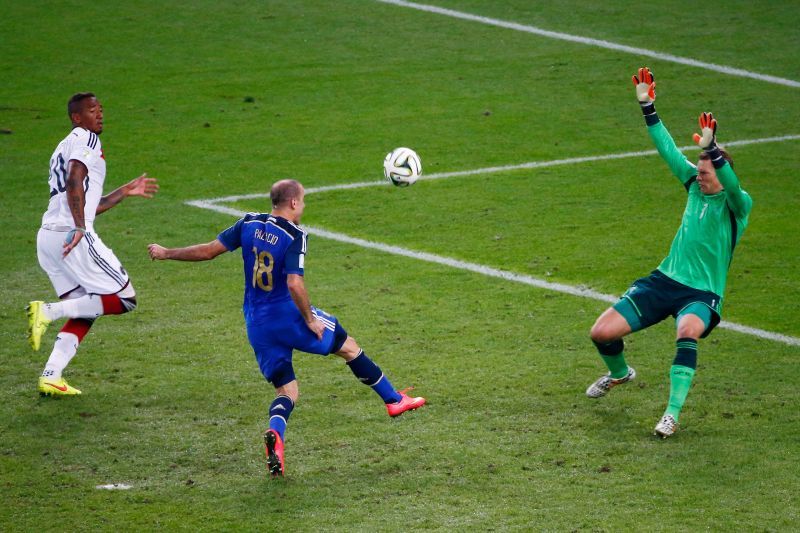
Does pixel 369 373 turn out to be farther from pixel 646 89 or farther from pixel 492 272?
pixel 492 272

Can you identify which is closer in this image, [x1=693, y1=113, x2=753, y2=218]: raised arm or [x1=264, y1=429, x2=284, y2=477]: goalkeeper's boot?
[x1=264, y1=429, x2=284, y2=477]: goalkeeper's boot

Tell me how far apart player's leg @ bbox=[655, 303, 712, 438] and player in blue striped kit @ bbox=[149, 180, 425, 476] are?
2394mm

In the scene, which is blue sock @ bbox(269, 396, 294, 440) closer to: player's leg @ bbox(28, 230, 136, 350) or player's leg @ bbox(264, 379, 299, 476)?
player's leg @ bbox(264, 379, 299, 476)

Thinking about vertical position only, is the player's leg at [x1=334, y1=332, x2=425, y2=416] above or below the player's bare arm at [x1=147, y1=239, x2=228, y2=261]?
below

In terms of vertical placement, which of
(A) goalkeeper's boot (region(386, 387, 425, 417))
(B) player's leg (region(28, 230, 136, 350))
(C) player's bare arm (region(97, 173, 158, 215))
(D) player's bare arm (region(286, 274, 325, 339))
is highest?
(C) player's bare arm (region(97, 173, 158, 215))

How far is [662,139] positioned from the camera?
8938 mm

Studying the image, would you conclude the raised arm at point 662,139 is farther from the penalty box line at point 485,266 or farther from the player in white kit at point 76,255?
the player in white kit at point 76,255

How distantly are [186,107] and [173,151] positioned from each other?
7.36ft

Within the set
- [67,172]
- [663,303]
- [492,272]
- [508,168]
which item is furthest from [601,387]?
[508,168]

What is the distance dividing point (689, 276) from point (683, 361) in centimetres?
70

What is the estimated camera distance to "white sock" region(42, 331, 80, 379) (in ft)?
30.0

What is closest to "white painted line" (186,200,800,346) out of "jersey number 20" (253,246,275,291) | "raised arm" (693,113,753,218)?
"raised arm" (693,113,753,218)

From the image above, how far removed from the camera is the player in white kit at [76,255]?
926cm

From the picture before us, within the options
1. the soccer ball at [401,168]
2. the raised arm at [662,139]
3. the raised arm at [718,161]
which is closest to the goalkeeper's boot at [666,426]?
the raised arm at [718,161]
